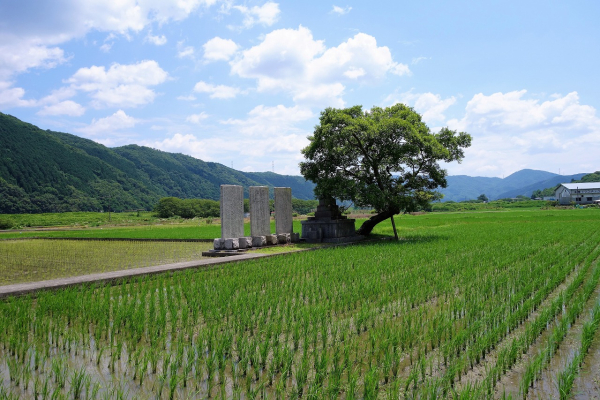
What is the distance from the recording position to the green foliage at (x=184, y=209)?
68812mm

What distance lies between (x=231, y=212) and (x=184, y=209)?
191 feet

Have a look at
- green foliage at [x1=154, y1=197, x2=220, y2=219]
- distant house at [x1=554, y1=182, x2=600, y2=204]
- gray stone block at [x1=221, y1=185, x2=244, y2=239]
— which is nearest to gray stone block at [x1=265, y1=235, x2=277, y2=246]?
gray stone block at [x1=221, y1=185, x2=244, y2=239]

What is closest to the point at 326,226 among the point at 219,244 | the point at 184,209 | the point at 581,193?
the point at 219,244

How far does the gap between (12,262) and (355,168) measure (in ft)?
43.6

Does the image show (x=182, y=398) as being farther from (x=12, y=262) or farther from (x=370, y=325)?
(x=12, y=262)

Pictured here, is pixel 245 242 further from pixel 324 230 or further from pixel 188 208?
pixel 188 208

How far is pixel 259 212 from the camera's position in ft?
52.9

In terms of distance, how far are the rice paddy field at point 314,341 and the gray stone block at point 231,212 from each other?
6518mm

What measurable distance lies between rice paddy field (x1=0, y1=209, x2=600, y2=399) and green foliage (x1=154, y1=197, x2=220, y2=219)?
63.8 meters

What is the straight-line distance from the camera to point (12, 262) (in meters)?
12.9

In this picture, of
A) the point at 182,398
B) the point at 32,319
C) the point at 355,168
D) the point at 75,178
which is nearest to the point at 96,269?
the point at 32,319

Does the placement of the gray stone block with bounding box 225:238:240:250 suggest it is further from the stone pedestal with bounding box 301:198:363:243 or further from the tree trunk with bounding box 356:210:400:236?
the tree trunk with bounding box 356:210:400:236

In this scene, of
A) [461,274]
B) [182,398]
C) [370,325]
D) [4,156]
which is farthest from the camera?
[4,156]

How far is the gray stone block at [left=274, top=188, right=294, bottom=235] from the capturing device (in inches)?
671
